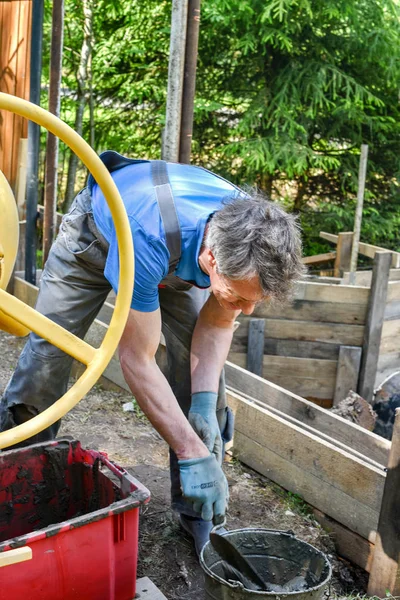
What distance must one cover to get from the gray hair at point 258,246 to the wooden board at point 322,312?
11.9ft

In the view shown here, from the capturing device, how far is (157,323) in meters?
2.44

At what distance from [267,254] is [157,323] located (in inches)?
19.5

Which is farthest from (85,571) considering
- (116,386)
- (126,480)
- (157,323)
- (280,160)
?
(280,160)

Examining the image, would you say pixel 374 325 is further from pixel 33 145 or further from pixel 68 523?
pixel 68 523

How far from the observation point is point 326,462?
3.31 m

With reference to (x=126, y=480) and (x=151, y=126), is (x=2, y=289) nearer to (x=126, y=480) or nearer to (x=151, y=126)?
(x=126, y=480)

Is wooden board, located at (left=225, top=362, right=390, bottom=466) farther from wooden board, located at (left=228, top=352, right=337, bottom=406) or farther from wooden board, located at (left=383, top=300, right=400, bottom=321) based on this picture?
wooden board, located at (left=383, top=300, right=400, bottom=321)

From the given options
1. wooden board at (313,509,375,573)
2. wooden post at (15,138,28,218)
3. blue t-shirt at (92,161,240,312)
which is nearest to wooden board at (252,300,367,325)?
wooden post at (15,138,28,218)

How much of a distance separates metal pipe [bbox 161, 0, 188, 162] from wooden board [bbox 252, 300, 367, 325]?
1.95m

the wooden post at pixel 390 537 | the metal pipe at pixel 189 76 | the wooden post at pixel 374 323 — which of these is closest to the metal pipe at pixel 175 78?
the metal pipe at pixel 189 76

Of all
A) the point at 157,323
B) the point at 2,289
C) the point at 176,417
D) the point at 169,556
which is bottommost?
the point at 169,556

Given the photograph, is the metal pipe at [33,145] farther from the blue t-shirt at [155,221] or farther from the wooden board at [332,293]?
the blue t-shirt at [155,221]

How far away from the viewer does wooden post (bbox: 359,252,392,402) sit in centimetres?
571

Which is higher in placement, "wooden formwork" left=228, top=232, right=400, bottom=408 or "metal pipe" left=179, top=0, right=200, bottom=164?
"metal pipe" left=179, top=0, right=200, bottom=164
